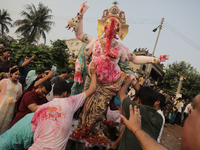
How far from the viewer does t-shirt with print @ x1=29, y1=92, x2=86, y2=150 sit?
1616 millimetres

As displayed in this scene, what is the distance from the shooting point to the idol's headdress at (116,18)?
8.35 ft

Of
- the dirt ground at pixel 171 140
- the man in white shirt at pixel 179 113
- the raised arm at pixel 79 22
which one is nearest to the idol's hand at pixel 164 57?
the raised arm at pixel 79 22

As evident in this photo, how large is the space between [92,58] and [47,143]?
1509 millimetres

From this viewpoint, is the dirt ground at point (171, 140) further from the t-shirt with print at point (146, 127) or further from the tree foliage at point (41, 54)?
the tree foliage at point (41, 54)

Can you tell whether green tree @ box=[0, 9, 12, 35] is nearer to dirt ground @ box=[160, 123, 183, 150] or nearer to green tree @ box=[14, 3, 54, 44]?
green tree @ box=[14, 3, 54, 44]

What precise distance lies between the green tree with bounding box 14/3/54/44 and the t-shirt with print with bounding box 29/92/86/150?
702 inches

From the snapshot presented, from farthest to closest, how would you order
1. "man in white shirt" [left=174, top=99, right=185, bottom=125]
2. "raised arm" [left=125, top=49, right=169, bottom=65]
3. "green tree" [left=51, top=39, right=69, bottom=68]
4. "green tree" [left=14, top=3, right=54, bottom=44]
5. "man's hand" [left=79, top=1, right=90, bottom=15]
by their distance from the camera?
1. "green tree" [left=14, top=3, right=54, bottom=44]
2. "man in white shirt" [left=174, top=99, right=185, bottom=125]
3. "green tree" [left=51, top=39, right=69, bottom=68]
4. "raised arm" [left=125, top=49, right=169, bottom=65]
5. "man's hand" [left=79, top=1, right=90, bottom=15]

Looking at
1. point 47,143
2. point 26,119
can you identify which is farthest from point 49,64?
point 47,143

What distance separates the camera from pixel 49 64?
258 inches

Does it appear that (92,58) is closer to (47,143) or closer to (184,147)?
(47,143)

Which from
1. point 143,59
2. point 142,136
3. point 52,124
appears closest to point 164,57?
point 143,59

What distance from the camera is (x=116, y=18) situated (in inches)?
100

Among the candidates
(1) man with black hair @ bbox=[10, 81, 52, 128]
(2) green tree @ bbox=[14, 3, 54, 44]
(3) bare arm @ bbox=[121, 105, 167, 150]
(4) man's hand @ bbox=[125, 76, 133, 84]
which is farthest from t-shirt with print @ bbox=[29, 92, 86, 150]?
(2) green tree @ bbox=[14, 3, 54, 44]

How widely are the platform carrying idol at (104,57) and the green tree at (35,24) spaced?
17.0m
